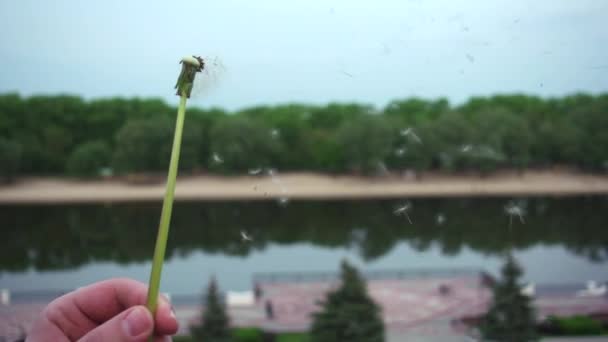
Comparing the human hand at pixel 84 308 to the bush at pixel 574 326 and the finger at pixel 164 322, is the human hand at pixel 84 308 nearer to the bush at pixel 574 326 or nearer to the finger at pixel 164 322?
the finger at pixel 164 322

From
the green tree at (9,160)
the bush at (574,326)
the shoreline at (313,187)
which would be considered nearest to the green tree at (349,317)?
the bush at (574,326)

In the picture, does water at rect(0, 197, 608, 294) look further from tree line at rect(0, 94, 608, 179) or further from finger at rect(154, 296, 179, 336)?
finger at rect(154, 296, 179, 336)

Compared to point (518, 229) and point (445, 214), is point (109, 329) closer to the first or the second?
point (518, 229)

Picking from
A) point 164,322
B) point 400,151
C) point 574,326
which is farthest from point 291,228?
point 164,322

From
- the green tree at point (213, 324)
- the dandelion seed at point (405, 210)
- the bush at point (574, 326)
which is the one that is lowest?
the bush at point (574, 326)

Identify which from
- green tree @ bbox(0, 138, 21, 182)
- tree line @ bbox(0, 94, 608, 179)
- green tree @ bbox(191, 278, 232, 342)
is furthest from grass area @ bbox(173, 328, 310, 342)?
green tree @ bbox(0, 138, 21, 182)

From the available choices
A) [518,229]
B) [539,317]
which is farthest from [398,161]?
[539,317]

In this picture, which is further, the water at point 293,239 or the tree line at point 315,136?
the tree line at point 315,136
